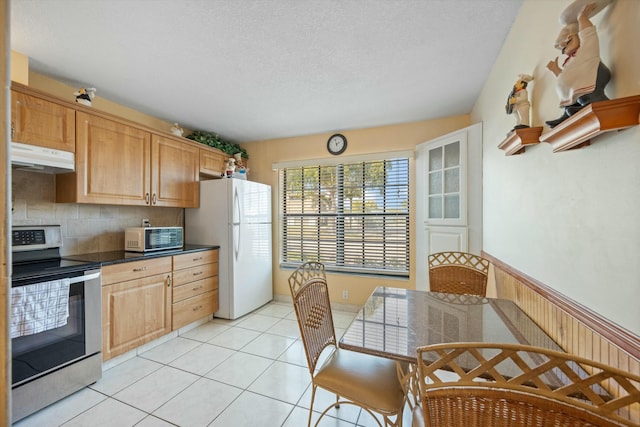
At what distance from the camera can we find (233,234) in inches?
128

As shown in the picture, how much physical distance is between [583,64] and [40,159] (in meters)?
3.16

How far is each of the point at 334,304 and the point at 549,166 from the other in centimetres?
301

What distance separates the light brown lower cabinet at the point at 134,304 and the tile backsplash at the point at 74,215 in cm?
62

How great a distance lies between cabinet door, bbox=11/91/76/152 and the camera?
1850 millimetres

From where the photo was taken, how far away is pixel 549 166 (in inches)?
49.6

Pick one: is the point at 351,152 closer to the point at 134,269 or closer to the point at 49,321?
the point at 134,269

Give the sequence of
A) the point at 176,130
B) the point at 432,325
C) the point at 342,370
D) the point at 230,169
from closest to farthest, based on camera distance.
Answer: the point at 432,325, the point at 342,370, the point at 176,130, the point at 230,169

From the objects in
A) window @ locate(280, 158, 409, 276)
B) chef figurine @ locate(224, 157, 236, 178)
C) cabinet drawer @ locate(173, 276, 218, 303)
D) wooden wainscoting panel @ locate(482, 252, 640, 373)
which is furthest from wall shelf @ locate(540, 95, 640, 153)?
chef figurine @ locate(224, 157, 236, 178)

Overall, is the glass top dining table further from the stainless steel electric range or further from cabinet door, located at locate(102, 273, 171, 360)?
cabinet door, located at locate(102, 273, 171, 360)

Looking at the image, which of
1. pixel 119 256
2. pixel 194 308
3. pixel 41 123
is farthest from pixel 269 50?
pixel 194 308

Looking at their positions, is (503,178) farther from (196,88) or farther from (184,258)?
(184,258)

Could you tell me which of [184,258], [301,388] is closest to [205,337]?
[184,258]

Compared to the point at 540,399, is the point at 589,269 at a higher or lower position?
higher

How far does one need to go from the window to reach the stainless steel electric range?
239 cm
